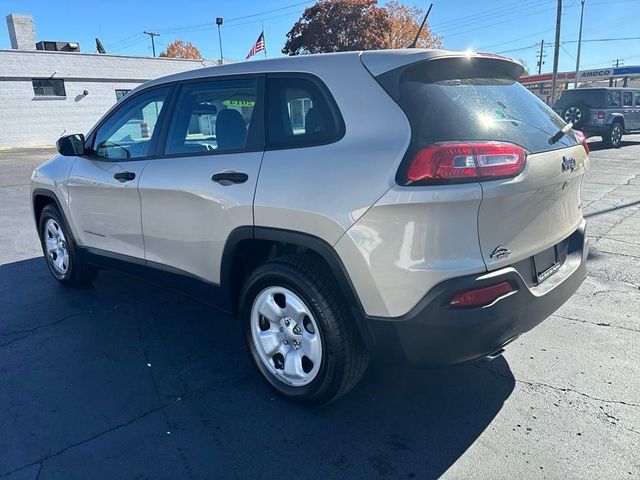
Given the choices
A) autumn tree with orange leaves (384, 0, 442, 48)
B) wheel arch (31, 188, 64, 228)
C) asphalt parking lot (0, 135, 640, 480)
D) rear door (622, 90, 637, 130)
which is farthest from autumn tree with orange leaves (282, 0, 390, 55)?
asphalt parking lot (0, 135, 640, 480)

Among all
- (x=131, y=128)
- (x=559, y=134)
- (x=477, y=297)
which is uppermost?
(x=131, y=128)

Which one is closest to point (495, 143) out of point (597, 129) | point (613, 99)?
point (597, 129)

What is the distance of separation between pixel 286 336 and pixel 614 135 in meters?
18.0

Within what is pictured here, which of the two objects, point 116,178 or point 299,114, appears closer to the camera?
point 299,114

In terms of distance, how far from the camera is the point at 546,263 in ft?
8.44

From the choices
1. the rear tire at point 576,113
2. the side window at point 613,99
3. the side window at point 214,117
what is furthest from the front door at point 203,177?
the side window at point 613,99

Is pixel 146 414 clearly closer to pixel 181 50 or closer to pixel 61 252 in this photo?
pixel 61 252

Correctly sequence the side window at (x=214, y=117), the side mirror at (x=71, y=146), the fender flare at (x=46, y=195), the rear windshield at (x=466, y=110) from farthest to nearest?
1. the fender flare at (x=46, y=195)
2. the side mirror at (x=71, y=146)
3. the side window at (x=214, y=117)
4. the rear windshield at (x=466, y=110)

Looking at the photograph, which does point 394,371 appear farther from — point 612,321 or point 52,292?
point 52,292

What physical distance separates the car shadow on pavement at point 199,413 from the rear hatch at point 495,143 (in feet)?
3.27

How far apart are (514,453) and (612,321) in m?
1.88

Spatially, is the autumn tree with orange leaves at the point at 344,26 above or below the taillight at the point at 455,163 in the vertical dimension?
above

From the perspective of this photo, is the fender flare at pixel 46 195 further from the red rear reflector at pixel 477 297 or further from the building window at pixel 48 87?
the building window at pixel 48 87

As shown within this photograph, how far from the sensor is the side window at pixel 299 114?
247 cm
